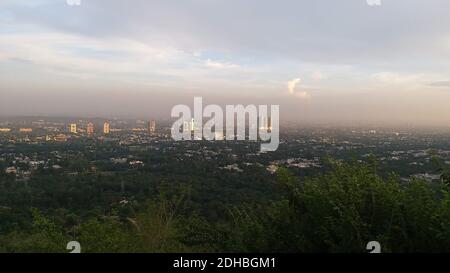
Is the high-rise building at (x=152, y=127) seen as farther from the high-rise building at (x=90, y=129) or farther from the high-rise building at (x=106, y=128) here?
the high-rise building at (x=90, y=129)

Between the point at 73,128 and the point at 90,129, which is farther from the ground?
the point at 73,128

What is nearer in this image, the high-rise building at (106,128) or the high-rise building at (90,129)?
the high-rise building at (90,129)

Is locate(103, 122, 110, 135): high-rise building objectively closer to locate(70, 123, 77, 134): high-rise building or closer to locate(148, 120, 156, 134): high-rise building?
locate(70, 123, 77, 134): high-rise building

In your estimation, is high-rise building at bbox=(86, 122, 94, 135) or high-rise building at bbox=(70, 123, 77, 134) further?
high-rise building at bbox=(86, 122, 94, 135)

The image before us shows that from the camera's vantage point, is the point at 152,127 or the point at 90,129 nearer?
the point at 152,127

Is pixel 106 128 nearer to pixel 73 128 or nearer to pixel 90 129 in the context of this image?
pixel 90 129

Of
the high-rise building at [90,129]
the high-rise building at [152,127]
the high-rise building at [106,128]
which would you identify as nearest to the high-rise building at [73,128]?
the high-rise building at [90,129]

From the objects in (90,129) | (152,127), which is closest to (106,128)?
(90,129)

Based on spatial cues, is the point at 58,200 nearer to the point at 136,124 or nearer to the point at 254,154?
the point at 254,154

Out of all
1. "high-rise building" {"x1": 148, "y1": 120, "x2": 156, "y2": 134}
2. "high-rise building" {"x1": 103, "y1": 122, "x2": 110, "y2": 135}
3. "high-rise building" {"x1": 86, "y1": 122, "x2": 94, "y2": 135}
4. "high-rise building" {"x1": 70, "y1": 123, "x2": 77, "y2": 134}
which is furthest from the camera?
"high-rise building" {"x1": 103, "y1": 122, "x2": 110, "y2": 135}

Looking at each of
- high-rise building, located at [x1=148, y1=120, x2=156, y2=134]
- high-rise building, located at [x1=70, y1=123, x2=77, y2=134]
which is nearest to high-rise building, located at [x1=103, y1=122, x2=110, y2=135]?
high-rise building, located at [x1=70, y1=123, x2=77, y2=134]
